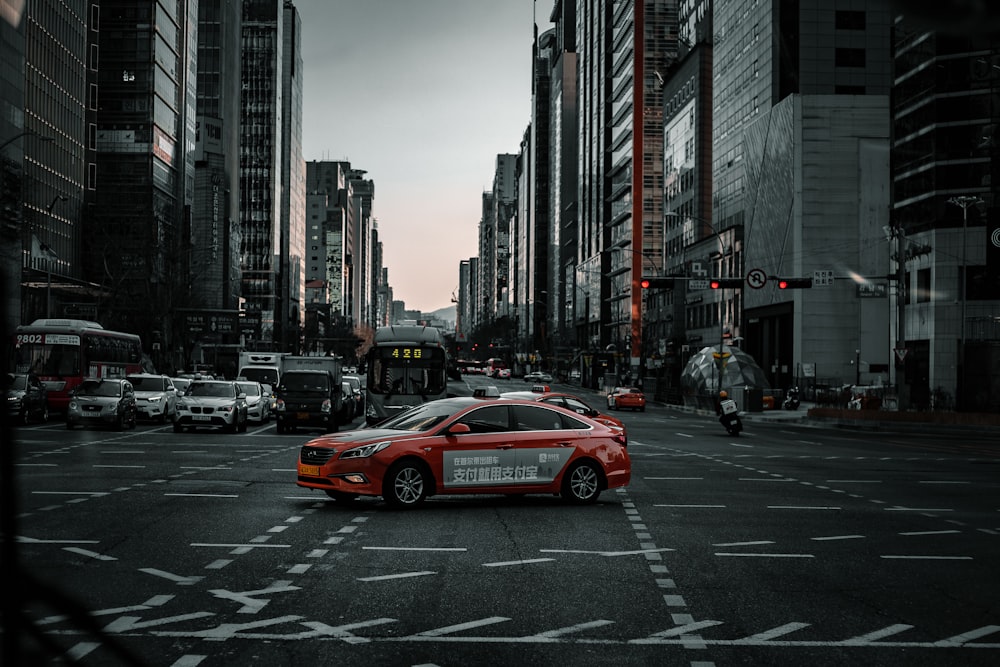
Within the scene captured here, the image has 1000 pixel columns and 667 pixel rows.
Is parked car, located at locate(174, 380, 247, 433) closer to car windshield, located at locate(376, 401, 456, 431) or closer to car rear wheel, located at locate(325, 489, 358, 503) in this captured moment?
car windshield, located at locate(376, 401, 456, 431)

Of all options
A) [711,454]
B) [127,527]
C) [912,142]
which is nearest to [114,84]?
[912,142]

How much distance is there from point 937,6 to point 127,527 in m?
12.9

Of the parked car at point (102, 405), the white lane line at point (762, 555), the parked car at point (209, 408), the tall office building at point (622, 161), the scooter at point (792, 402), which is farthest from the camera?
the tall office building at point (622, 161)

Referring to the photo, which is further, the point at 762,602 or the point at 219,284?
the point at 219,284

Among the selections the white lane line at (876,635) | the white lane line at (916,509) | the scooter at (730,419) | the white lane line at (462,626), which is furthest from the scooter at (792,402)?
the white lane line at (462,626)

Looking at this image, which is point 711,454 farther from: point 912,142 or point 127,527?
point 912,142

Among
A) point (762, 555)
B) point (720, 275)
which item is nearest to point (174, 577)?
point (762, 555)

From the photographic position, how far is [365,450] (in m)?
15.8

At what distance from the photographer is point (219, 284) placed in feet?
467

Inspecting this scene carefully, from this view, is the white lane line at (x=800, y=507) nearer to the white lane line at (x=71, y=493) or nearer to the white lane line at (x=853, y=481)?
the white lane line at (x=853, y=481)

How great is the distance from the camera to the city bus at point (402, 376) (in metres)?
37.0

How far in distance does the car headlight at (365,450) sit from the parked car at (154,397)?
2698 centimetres

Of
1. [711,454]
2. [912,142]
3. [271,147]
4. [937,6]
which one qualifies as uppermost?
[271,147]

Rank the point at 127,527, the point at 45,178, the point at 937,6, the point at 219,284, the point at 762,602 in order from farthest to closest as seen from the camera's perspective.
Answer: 1. the point at 219,284
2. the point at 45,178
3. the point at 127,527
4. the point at 762,602
5. the point at 937,6
